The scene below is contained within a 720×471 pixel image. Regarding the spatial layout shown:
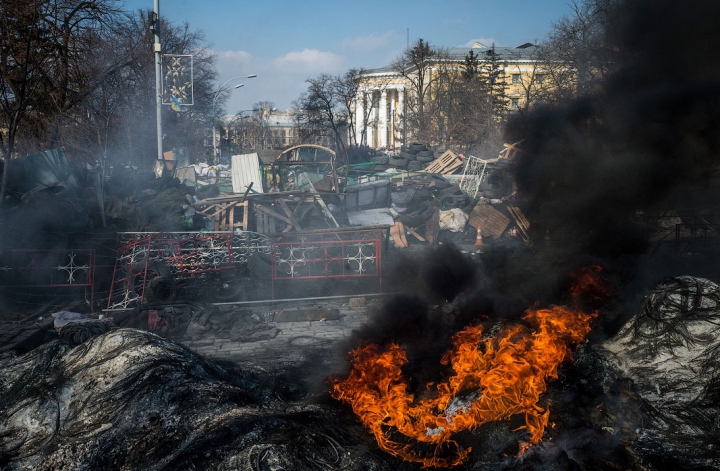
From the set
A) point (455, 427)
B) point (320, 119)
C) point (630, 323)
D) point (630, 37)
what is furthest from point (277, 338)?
point (320, 119)

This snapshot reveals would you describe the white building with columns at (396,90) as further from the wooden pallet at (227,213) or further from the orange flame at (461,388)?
the orange flame at (461,388)

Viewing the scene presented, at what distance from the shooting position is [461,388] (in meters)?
5.17

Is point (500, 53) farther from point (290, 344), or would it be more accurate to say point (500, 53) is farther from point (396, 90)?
point (290, 344)

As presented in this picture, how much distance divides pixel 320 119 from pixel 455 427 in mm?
37295

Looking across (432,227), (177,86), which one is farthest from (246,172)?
(432,227)

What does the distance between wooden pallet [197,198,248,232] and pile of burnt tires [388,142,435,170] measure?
13252 millimetres

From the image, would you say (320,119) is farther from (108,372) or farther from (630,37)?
(108,372)

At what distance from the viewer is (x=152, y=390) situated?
4.68 metres

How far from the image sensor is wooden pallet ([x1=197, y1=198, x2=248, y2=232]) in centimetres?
1478

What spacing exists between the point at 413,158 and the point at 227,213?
14.3 meters

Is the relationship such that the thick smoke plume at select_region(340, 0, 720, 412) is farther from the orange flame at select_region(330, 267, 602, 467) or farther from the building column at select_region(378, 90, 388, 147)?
the building column at select_region(378, 90, 388, 147)

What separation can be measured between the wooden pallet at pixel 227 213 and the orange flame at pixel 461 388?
9.62 m

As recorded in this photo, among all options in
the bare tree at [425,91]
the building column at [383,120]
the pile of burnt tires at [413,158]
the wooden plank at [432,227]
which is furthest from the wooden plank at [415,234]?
the building column at [383,120]

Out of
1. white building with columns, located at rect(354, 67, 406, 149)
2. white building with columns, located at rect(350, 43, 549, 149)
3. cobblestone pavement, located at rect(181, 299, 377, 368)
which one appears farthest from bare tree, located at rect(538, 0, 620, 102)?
white building with columns, located at rect(354, 67, 406, 149)
